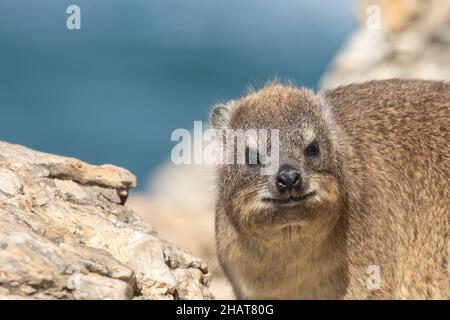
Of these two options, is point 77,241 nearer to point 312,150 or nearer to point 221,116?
point 312,150

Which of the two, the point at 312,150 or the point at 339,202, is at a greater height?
the point at 312,150

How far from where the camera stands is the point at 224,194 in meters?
8.38

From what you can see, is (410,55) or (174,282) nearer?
(174,282)

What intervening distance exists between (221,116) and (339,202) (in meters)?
1.76

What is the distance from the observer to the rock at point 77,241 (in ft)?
19.3

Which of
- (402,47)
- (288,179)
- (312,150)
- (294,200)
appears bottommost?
(294,200)

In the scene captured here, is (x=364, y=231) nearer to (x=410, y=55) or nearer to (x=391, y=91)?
(x=391, y=91)

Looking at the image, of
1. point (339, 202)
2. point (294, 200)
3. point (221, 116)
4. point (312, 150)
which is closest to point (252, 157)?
point (312, 150)

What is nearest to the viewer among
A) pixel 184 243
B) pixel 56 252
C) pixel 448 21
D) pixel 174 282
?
pixel 56 252

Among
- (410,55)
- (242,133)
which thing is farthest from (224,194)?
(410,55)

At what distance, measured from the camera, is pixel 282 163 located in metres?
7.51

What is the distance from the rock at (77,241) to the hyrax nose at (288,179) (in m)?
1.24

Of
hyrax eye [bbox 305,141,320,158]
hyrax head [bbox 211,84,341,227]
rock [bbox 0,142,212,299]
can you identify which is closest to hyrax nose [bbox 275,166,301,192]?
hyrax head [bbox 211,84,341,227]

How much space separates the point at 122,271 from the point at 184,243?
22.8 ft
